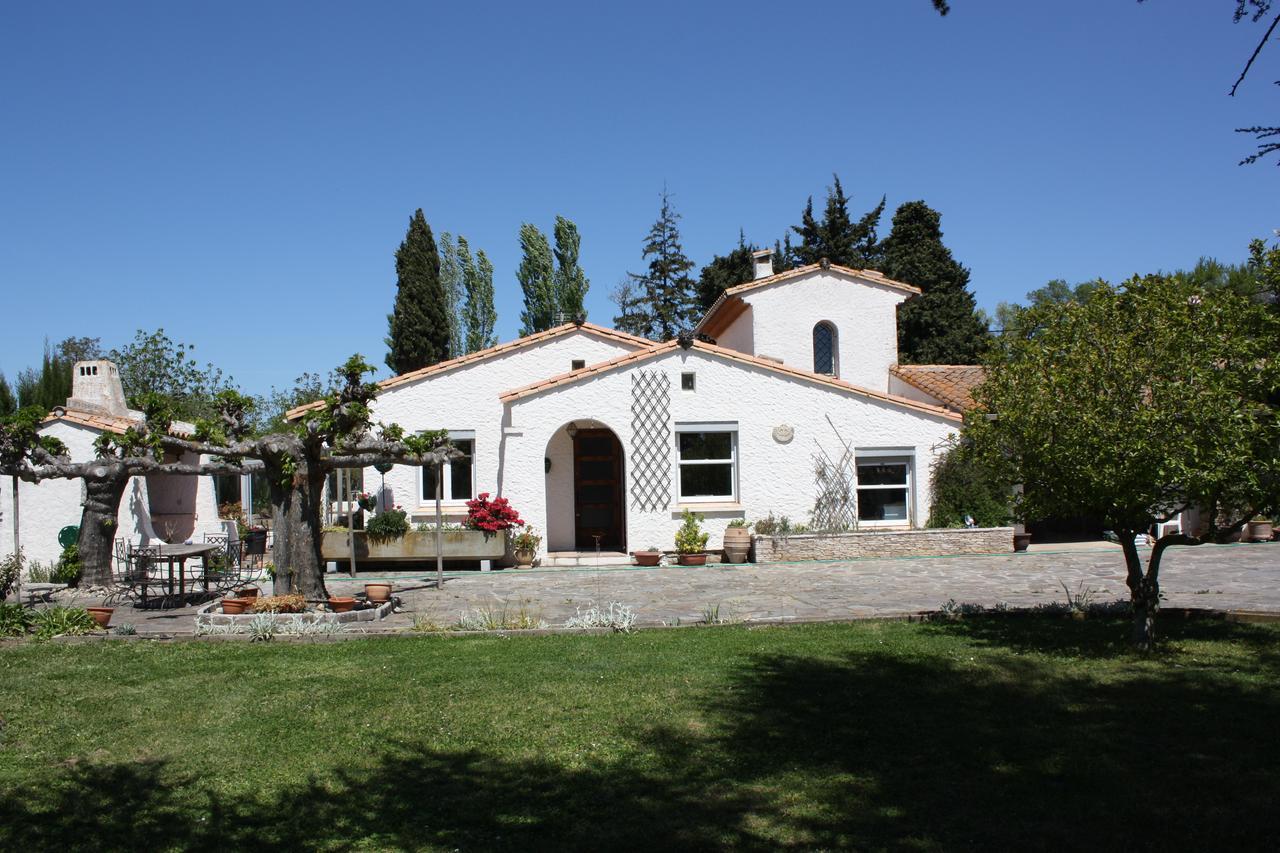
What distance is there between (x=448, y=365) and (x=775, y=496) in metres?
7.40

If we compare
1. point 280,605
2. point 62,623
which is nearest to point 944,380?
point 280,605

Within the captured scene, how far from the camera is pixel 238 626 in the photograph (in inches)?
471

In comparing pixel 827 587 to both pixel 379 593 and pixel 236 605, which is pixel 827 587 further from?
pixel 236 605

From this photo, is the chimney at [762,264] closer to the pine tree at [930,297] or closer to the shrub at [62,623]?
the pine tree at [930,297]

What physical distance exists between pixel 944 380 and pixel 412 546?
13693mm

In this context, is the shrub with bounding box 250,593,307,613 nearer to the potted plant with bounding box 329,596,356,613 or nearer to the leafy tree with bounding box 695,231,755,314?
the potted plant with bounding box 329,596,356,613

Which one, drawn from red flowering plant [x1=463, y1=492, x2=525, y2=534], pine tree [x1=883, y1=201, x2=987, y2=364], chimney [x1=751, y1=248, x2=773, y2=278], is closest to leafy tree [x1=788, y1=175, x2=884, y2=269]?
pine tree [x1=883, y1=201, x2=987, y2=364]

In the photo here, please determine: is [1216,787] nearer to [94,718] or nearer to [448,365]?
[94,718]

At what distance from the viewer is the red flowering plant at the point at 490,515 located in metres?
19.6

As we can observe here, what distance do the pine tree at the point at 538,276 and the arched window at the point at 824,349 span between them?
17.7 metres

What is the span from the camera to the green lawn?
539cm

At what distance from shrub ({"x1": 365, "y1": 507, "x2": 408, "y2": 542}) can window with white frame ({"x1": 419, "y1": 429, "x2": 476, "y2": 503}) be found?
1547 millimetres

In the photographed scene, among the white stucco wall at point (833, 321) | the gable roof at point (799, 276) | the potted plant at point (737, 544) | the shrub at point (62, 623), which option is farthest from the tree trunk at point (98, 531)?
the white stucco wall at point (833, 321)

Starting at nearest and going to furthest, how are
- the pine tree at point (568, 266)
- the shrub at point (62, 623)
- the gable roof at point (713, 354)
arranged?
the shrub at point (62, 623) → the gable roof at point (713, 354) → the pine tree at point (568, 266)
